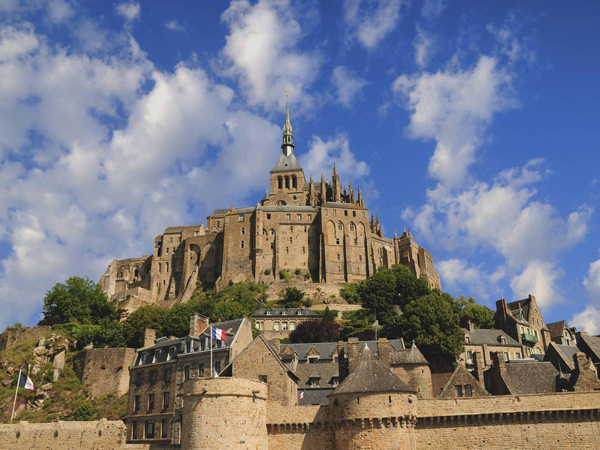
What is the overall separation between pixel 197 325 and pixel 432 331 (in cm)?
2556

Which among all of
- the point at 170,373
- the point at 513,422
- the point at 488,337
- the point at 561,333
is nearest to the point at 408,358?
the point at 513,422

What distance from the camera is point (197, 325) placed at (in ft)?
173

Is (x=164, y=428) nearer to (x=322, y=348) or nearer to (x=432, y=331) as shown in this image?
(x=322, y=348)

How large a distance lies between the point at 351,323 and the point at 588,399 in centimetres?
4162

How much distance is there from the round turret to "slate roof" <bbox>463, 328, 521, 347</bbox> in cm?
3654

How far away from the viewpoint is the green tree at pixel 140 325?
72.4 metres

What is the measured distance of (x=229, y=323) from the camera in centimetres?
5128

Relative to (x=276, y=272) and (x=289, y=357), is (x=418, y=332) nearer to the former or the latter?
(x=289, y=357)

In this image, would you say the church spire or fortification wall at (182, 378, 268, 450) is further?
the church spire

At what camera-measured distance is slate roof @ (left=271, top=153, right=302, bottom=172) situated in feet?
442

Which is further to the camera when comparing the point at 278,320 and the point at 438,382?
the point at 278,320

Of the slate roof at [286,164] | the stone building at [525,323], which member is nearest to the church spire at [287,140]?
the slate roof at [286,164]

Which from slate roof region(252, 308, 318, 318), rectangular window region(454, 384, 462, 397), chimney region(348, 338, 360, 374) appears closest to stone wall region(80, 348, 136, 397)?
slate roof region(252, 308, 318, 318)

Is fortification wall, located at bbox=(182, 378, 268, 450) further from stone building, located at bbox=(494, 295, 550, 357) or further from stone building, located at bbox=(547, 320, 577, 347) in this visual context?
stone building, located at bbox=(547, 320, 577, 347)
